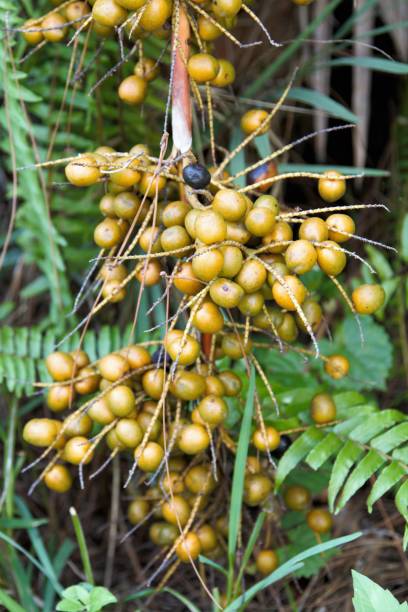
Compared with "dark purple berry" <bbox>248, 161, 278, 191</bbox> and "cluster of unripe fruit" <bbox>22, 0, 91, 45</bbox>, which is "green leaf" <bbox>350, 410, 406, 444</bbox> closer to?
"dark purple berry" <bbox>248, 161, 278, 191</bbox>

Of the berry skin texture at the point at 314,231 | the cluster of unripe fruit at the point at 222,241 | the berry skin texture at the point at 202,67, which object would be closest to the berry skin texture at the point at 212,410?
the cluster of unripe fruit at the point at 222,241

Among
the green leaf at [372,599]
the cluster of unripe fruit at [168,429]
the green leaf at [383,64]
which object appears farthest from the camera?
the green leaf at [383,64]

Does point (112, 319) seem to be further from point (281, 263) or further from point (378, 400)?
point (281, 263)

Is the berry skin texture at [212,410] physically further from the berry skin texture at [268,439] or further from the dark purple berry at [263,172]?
the dark purple berry at [263,172]

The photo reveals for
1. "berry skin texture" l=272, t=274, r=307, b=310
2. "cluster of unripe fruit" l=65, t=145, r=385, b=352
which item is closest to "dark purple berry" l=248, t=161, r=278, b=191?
"cluster of unripe fruit" l=65, t=145, r=385, b=352

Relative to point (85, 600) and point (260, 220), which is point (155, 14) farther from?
point (85, 600)

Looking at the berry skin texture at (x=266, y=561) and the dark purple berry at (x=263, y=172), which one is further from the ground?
the dark purple berry at (x=263, y=172)

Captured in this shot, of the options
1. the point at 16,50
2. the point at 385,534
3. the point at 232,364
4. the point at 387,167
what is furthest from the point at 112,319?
the point at 387,167
